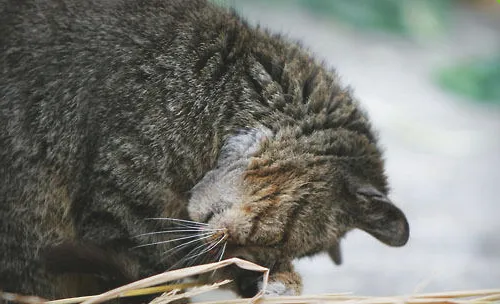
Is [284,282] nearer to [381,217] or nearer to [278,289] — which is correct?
[278,289]

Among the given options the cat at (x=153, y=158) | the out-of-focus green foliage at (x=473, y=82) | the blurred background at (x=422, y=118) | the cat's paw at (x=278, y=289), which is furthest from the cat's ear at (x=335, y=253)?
the out-of-focus green foliage at (x=473, y=82)

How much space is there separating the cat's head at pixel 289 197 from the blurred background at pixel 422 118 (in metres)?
0.69

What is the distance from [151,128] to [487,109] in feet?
21.6

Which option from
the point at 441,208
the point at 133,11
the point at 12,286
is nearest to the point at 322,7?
the point at 441,208

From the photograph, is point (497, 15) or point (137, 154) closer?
point (137, 154)

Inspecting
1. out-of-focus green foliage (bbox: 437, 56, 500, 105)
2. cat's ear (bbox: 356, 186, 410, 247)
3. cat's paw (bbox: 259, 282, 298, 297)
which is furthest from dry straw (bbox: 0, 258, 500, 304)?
out-of-focus green foliage (bbox: 437, 56, 500, 105)

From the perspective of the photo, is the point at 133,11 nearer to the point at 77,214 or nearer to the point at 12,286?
the point at 77,214

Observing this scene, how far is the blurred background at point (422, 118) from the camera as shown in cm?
602

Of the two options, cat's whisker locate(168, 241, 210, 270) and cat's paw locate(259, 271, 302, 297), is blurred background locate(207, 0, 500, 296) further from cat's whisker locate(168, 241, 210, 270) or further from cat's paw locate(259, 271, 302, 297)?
cat's whisker locate(168, 241, 210, 270)

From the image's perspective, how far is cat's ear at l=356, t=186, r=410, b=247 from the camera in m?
3.59

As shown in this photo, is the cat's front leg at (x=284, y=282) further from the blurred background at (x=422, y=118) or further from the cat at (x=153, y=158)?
the blurred background at (x=422, y=118)

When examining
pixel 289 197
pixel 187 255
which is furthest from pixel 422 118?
pixel 187 255

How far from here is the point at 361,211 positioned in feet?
12.0

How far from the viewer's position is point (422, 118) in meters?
8.70
